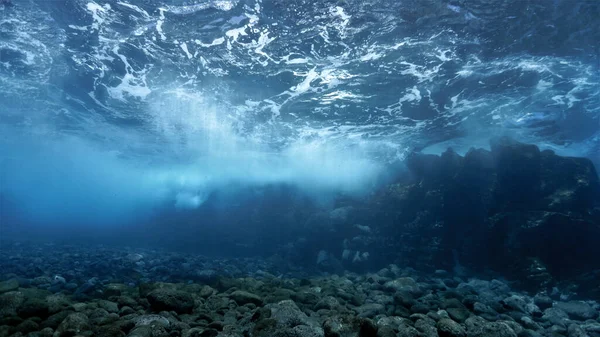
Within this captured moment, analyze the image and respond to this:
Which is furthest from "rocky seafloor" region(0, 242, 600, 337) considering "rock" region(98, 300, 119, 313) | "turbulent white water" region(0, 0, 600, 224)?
"turbulent white water" region(0, 0, 600, 224)

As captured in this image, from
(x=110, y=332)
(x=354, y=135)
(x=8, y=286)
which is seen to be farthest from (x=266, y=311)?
(x=354, y=135)

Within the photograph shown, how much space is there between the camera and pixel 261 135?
95.9 feet

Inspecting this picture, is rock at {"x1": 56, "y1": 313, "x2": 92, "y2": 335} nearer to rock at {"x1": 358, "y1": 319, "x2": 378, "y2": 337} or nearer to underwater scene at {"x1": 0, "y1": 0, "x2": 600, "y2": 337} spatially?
underwater scene at {"x1": 0, "y1": 0, "x2": 600, "y2": 337}

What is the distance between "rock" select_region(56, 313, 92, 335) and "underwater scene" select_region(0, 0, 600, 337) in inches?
2.6

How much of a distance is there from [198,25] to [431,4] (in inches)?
385

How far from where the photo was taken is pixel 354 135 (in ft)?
88.3

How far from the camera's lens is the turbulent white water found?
38.7 ft

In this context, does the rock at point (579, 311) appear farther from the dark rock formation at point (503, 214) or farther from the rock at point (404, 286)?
the rock at point (404, 286)

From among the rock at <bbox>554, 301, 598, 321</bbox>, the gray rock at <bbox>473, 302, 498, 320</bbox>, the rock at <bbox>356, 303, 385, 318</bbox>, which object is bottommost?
the rock at <bbox>554, 301, 598, 321</bbox>

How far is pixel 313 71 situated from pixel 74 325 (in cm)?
1441

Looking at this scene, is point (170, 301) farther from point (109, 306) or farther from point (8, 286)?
point (8, 286)

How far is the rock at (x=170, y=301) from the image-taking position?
6727mm

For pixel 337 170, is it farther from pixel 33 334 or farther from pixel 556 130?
pixel 33 334

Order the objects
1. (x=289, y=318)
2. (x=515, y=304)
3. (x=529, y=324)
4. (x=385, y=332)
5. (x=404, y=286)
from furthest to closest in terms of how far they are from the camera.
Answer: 1. (x=404, y=286)
2. (x=515, y=304)
3. (x=529, y=324)
4. (x=289, y=318)
5. (x=385, y=332)
